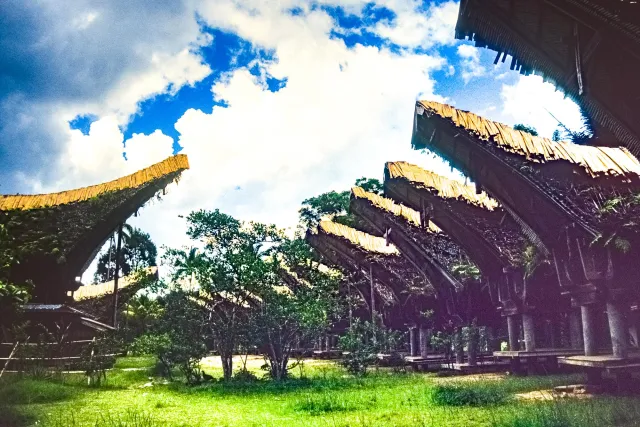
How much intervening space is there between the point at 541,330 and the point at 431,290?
7.77 m

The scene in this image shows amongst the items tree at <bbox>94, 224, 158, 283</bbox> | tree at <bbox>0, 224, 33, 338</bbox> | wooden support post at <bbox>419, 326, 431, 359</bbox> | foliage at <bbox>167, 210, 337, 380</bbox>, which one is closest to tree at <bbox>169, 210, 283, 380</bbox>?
foliage at <bbox>167, 210, 337, 380</bbox>

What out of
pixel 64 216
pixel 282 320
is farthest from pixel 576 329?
pixel 64 216

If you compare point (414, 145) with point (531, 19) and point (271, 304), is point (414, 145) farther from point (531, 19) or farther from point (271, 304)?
point (271, 304)

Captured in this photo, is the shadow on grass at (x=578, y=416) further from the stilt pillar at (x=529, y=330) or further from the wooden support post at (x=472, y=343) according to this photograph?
the wooden support post at (x=472, y=343)

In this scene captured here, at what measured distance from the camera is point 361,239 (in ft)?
71.8

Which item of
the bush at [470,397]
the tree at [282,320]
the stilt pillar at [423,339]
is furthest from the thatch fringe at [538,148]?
the stilt pillar at [423,339]

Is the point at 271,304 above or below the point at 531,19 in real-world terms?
below

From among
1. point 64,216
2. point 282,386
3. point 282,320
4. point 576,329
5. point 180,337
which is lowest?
point 282,386

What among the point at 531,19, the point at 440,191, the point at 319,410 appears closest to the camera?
the point at 531,19

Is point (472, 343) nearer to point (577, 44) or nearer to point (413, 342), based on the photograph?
point (413, 342)

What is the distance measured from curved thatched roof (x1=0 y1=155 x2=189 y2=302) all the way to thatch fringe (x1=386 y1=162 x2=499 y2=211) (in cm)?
612

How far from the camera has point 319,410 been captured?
1020cm

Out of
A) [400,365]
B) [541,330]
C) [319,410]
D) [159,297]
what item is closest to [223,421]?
[319,410]

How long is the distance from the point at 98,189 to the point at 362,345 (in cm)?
1071
